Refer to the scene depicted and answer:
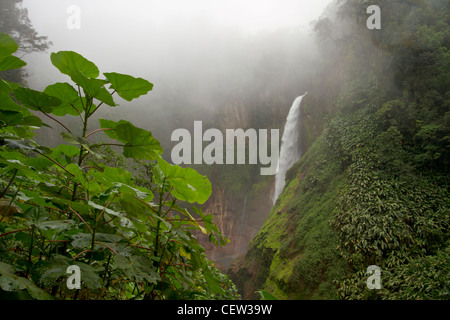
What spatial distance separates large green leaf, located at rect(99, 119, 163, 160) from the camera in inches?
32.2

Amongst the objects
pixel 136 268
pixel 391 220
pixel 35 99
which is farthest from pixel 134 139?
pixel 391 220

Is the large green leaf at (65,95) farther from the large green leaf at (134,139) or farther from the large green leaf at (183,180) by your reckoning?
the large green leaf at (183,180)

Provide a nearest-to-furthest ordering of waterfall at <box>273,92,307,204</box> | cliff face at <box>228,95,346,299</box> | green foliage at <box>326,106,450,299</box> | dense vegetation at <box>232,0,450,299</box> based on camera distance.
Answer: green foliage at <box>326,106,450,299</box>
dense vegetation at <box>232,0,450,299</box>
cliff face at <box>228,95,346,299</box>
waterfall at <box>273,92,307,204</box>

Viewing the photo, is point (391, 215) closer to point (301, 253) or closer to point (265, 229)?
point (301, 253)

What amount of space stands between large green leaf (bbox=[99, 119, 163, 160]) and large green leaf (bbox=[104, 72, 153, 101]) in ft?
0.39

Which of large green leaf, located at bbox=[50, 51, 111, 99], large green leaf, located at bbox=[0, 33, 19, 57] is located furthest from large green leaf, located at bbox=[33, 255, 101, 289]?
large green leaf, located at bbox=[0, 33, 19, 57]

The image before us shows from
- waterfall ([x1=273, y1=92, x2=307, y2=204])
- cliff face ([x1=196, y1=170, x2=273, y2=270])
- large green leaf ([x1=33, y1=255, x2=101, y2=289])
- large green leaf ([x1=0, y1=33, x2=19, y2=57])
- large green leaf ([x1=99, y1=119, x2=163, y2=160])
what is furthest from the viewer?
cliff face ([x1=196, y1=170, x2=273, y2=270])

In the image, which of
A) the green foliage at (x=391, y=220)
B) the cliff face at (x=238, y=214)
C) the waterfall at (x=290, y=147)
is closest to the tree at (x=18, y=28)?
the waterfall at (x=290, y=147)

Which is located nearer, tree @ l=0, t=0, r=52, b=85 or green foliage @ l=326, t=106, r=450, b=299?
green foliage @ l=326, t=106, r=450, b=299

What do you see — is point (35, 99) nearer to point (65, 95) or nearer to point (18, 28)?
point (65, 95)

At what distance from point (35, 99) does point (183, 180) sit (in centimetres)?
52

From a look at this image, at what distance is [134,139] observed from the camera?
844 millimetres

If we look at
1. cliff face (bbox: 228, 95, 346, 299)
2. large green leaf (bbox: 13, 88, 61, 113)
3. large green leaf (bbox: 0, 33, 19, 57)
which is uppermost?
large green leaf (bbox: 0, 33, 19, 57)

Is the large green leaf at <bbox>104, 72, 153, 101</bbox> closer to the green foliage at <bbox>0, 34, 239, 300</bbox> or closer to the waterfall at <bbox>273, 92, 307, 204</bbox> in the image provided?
the green foliage at <bbox>0, 34, 239, 300</bbox>
